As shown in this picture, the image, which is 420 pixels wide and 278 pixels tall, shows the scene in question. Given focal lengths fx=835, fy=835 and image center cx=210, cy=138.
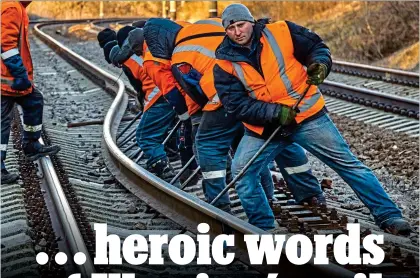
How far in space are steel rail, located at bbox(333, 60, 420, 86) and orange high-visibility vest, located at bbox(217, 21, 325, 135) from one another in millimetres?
7969

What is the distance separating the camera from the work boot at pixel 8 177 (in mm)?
7789

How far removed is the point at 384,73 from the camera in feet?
48.3

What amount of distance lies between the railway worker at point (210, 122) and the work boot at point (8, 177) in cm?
206

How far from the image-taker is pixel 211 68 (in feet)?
21.6

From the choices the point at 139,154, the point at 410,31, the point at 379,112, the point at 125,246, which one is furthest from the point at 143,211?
the point at 410,31

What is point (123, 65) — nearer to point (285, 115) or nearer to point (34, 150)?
point (34, 150)

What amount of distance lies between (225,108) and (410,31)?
15.3 metres

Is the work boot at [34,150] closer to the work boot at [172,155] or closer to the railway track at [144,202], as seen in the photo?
the railway track at [144,202]

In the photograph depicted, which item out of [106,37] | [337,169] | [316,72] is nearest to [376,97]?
[106,37]

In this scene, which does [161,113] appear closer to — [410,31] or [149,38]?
[149,38]

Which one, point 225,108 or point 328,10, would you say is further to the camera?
point 328,10

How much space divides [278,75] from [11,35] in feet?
10.2

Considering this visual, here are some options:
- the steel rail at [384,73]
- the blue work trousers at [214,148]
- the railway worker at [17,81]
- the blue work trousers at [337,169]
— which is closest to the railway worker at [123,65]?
the railway worker at [17,81]

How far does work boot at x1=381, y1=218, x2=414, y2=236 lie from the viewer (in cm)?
576
